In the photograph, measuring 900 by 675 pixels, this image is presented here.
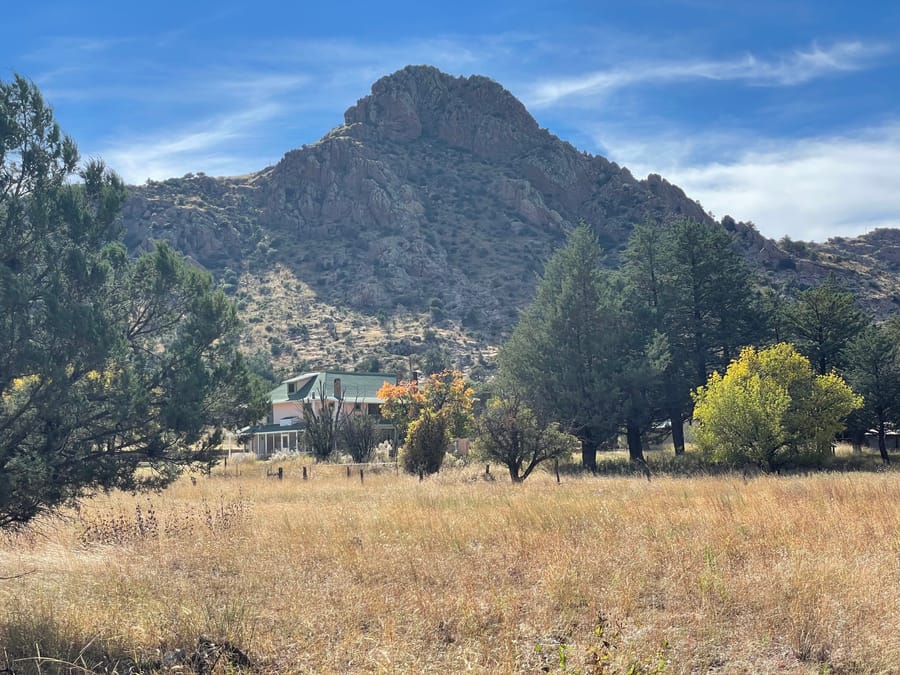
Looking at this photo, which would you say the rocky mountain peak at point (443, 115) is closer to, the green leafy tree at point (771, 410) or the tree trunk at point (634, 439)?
the tree trunk at point (634, 439)

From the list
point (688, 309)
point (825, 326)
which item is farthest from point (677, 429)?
point (825, 326)

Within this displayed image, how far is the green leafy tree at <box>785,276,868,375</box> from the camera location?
4222 centimetres

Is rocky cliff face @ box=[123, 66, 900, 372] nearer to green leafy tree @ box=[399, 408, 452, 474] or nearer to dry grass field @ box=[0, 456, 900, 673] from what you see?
green leafy tree @ box=[399, 408, 452, 474]

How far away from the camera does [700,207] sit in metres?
136

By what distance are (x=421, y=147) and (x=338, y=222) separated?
34771mm

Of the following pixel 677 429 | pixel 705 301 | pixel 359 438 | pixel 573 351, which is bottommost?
pixel 677 429

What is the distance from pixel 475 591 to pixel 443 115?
5937 inches

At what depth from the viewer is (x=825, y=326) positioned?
140ft

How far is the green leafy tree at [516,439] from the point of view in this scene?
25.3 metres

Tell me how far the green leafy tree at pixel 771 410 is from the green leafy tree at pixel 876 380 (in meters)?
5.81

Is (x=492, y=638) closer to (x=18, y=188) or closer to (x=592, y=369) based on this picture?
(x=18, y=188)

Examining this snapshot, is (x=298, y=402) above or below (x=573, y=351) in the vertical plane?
below

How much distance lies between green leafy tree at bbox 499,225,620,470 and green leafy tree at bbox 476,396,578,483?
8712 millimetres

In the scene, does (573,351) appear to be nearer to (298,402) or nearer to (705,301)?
(705,301)
